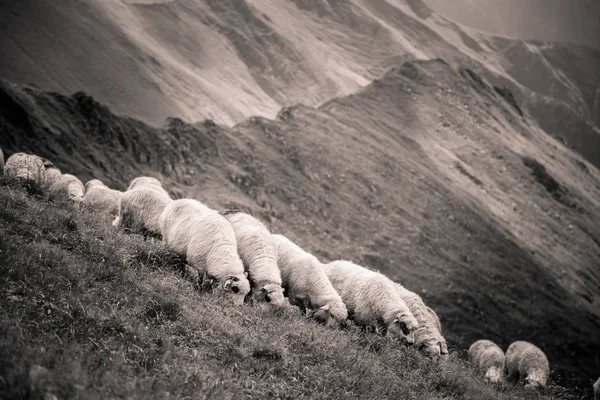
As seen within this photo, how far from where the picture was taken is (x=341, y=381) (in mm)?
6953

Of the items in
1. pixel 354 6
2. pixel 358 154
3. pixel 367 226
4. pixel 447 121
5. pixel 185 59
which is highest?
pixel 354 6

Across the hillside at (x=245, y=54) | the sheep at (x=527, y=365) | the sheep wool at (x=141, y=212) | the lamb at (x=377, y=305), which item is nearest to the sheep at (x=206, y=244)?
the sheep wool at (x=141, y=212)

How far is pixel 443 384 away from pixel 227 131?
99.6 ft

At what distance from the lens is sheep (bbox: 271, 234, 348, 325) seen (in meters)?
10.7

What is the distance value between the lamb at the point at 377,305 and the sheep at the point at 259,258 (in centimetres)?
217

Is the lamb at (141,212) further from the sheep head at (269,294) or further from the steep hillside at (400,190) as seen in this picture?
the steep hillside at (400,190)

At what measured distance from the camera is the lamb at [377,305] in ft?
36.7

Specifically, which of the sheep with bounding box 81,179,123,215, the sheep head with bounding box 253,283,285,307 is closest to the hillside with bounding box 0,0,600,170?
the sheep with bounding box 81,179,123,215

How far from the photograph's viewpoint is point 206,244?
9914mm

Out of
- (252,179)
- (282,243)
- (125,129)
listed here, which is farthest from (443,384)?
(125,129)

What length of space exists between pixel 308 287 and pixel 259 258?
4.79 ft

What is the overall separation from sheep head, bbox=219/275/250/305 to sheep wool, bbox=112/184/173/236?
3.37 meters

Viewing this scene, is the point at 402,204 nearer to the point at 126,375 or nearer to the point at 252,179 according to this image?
the point at 252,179

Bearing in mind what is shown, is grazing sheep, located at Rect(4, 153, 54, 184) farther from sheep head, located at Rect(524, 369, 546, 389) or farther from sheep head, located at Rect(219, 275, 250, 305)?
sheep head, located at Rect(524, 369, 546, 389)
